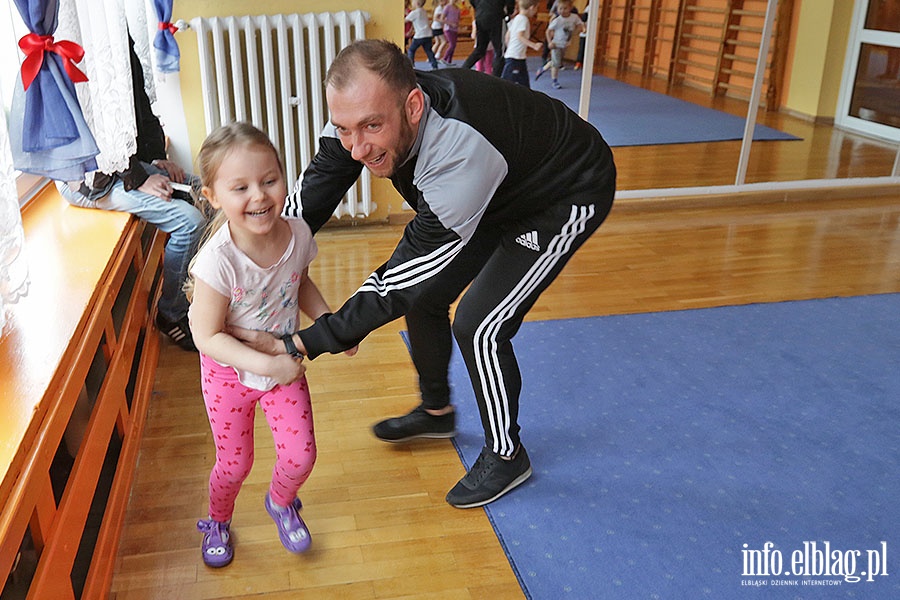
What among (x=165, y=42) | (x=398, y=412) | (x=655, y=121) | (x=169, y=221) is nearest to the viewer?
(x=398, y=412)

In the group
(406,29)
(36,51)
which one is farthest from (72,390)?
(406,29)

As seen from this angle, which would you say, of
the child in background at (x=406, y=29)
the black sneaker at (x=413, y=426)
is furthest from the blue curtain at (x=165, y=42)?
the black sneaker at (x=413, y=426)

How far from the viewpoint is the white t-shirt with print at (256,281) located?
4.91 ft

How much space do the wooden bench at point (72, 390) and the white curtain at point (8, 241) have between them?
15 cm

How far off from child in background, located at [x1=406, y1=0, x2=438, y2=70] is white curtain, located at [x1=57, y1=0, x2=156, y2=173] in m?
1.84

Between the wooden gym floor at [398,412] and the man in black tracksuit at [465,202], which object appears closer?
the man in black tracksuit at [465,202]

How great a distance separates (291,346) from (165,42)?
2.29 metres

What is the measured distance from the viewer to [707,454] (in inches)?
89.1

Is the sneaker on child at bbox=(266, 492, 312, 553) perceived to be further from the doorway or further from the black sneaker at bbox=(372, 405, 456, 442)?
the doorway

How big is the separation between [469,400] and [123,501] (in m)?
1.05

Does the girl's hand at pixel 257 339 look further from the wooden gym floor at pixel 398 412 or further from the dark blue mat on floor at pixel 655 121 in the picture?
the dark blue mat on floor at pixel 655 121

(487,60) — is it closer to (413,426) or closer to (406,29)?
(406,29)

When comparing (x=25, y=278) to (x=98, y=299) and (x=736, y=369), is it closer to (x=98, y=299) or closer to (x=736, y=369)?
(x=98, y=299)

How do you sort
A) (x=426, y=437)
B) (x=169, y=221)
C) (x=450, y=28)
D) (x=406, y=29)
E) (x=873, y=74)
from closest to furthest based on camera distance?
(x=426, y=437), (x=169, y=221), (x=406, y=29), (x=450, y=28), (x=873, y=74)
